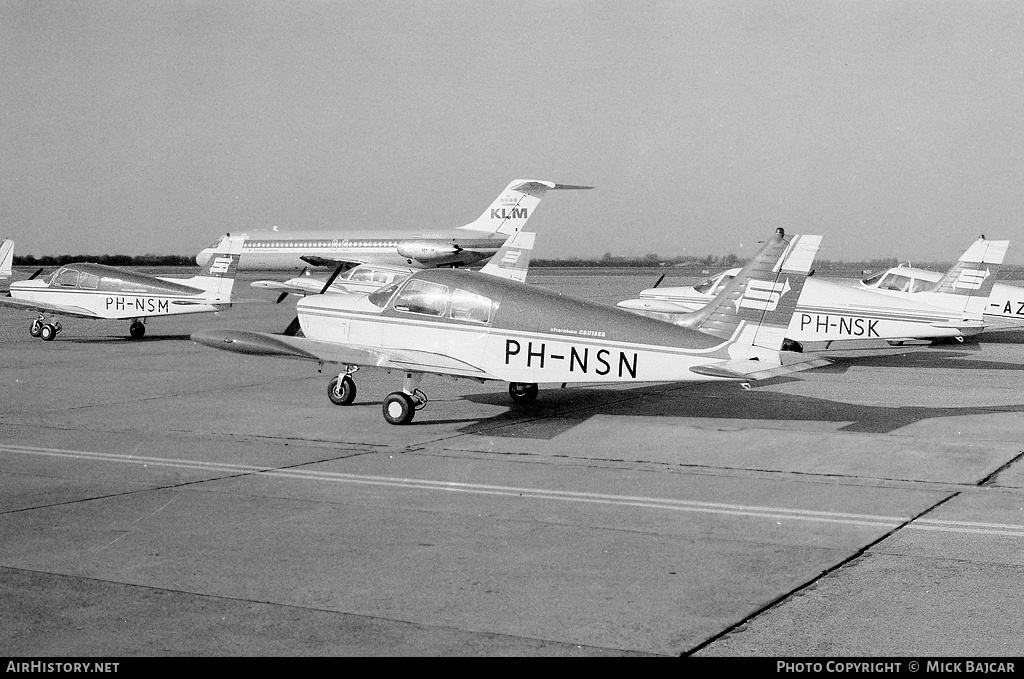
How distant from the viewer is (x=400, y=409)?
12.9 m

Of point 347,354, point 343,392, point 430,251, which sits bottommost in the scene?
point 343,392

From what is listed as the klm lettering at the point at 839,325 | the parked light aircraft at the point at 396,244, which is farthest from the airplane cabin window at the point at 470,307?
the parked light aircraft at the point at 396,244

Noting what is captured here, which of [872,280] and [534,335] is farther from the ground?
[872,280]

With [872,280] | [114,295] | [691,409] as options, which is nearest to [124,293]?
[114,295]

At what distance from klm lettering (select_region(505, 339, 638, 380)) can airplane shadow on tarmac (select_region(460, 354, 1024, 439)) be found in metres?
0.85

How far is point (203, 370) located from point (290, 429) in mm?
6824

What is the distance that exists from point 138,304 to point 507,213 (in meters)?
33.3

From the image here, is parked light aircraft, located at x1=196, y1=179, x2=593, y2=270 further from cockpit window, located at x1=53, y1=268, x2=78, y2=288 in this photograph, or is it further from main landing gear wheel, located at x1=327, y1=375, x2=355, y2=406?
main landing gear wheel, located at x1=327, y1=375, x2=355, y2=406

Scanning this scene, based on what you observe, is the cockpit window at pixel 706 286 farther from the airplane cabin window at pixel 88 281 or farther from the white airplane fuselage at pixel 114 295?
the airplane cabin window at pixel 88 281

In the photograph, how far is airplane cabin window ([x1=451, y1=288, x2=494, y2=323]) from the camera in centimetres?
1300

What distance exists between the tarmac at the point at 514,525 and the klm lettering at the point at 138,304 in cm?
896

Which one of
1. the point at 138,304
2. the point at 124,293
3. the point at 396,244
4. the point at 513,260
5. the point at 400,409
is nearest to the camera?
the point at 400,409

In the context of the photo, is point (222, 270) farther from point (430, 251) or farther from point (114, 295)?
point (430, 251)
